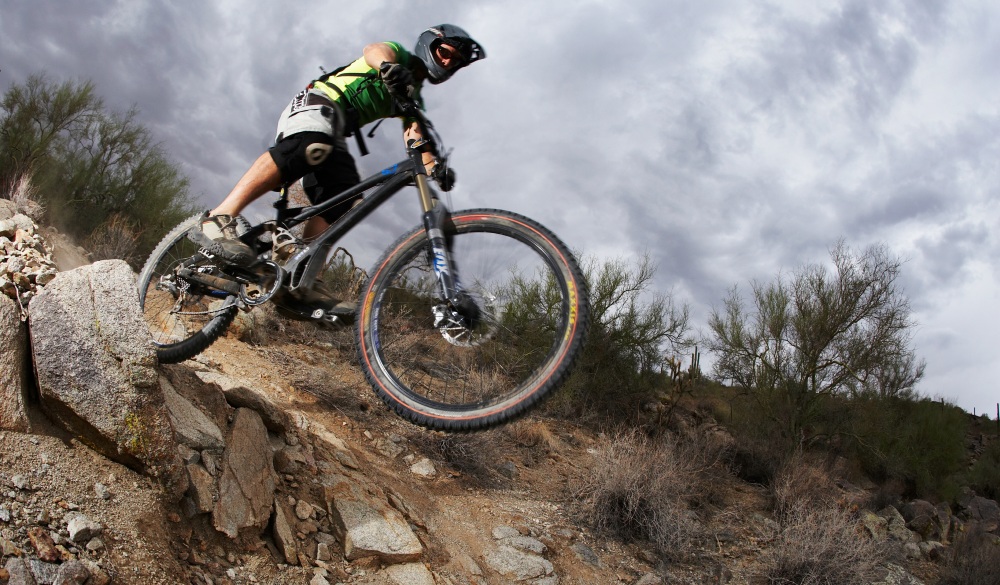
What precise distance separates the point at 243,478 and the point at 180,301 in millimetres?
1301

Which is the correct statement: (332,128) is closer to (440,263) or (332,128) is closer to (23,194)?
(440,263)

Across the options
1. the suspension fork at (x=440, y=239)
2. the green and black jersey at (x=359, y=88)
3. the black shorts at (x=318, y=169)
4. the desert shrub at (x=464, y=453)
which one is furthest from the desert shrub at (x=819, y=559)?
the green and black jersey at (x=359, y=88)

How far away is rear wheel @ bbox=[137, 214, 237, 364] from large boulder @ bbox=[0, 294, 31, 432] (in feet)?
2.12

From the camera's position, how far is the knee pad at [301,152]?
3584mm

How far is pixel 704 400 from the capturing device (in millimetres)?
22969

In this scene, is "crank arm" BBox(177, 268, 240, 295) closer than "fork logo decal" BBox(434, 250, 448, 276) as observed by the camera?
No

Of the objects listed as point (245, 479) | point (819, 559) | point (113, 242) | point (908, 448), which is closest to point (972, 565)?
point (819, 559)

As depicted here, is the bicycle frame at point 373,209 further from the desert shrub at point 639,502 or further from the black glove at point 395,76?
the desert shrub at point 639,502

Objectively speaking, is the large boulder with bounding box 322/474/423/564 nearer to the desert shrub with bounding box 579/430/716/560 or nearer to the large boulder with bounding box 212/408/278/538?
the large boulder with bounding box 212/408/278/538

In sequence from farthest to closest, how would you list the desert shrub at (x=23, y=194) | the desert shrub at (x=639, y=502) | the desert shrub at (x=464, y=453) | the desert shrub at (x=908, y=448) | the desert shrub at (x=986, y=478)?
the desert shrub at (x=986, y=478) → the desert shrub at (x=908, y=448) → the desert shrub at (x=23, y=194) → the desert shrub at (x=639, y=502) → the desert shrub at (x=464, y=453)

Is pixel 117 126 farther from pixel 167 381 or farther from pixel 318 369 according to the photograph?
pixel 167 381

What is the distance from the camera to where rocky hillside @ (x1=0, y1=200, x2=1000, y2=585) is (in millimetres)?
3205

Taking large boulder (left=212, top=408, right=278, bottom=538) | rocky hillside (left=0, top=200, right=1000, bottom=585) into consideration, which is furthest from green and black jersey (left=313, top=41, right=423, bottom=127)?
large boulder (left=212, top=408, right=278, bottom=538)

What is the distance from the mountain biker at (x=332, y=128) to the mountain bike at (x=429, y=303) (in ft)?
0.37
